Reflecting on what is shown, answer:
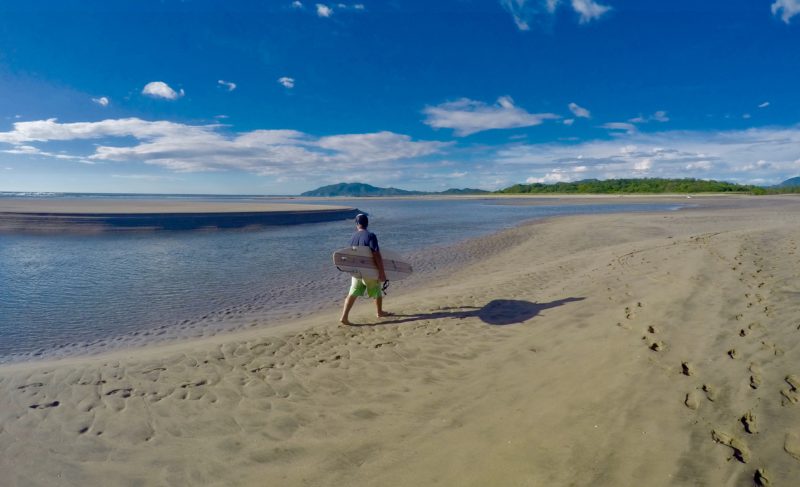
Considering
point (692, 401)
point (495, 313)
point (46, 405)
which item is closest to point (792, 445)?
point (692, 401)

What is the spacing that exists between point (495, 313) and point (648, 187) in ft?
398

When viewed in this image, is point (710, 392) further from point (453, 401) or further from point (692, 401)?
point (453, 401)

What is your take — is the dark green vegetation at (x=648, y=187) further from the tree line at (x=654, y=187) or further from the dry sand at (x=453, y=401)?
the dry sand at (x=453, y=401)

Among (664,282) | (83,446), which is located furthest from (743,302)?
(83,446)

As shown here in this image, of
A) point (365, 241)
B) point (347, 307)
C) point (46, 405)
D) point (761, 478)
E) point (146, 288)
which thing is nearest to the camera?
point (761, 478)

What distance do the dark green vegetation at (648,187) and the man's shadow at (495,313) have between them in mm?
106028

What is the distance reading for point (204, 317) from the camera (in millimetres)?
8828

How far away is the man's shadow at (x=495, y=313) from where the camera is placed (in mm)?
7451

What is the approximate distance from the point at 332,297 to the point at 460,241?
11690mm

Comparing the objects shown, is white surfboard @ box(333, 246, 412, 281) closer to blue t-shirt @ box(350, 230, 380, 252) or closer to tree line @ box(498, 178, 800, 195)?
blue t-shirt @ box(350, 230, 380, 252)

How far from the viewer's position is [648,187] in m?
108

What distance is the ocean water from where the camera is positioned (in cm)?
784

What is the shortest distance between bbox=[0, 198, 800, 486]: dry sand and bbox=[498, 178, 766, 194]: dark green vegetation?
352 feet

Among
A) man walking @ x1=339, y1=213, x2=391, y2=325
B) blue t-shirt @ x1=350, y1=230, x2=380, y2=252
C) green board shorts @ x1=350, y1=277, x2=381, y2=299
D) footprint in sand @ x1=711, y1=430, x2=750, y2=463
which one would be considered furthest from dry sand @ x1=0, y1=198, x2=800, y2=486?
blue t-shirt @ x1=350, y1=230, x2=380, y2=252
